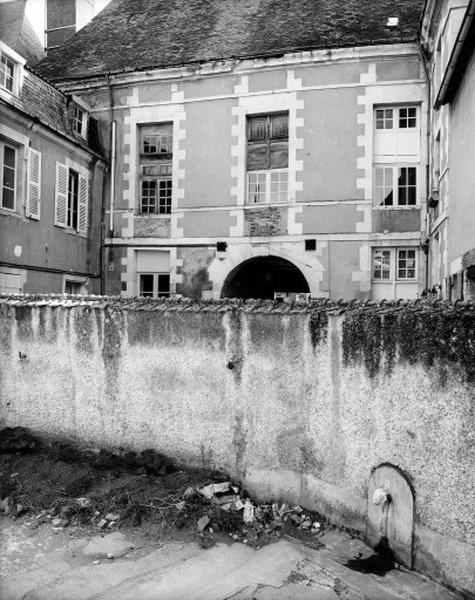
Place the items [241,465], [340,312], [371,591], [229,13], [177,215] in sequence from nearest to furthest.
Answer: [371,591] → [340,312] → [241,465] → [177,215] → [229,13]

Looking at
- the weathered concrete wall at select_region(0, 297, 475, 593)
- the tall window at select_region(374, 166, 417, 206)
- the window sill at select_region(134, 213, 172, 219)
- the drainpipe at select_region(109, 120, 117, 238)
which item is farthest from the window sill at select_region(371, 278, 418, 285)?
the weathered concrete wall at select_region(0, 297, 475, 593)

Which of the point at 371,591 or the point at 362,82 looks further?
the point at 362,82

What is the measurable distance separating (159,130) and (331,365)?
11.5 metres

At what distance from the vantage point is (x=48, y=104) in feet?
43.8

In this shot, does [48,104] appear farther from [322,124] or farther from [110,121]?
[322,124]

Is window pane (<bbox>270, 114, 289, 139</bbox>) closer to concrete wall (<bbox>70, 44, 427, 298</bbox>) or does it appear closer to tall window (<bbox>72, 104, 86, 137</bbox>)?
concrete wall (<bbox>70, 44, 427, 298</bbox>)

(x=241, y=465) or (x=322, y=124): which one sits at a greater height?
→ (x=322, y=124)

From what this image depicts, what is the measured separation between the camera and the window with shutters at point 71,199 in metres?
13.5

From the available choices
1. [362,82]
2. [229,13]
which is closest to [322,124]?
[362,82]

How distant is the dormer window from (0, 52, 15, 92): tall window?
7.26 ft

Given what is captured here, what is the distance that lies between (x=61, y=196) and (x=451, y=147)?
8.67m

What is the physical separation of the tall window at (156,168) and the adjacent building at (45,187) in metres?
1.13

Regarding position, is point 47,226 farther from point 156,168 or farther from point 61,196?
point 156,168

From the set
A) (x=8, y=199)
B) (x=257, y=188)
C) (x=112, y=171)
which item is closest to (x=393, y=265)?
(x=257, y=188)
